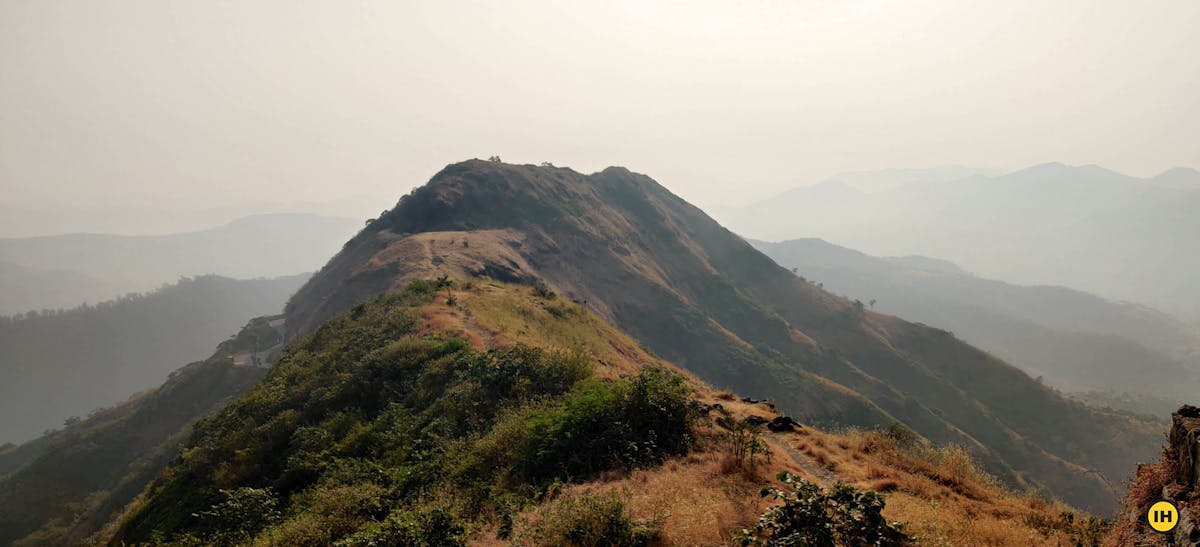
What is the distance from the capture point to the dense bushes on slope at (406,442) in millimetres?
9390

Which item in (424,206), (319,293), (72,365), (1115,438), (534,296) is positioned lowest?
(72,365)

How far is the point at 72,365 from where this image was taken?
159625mm

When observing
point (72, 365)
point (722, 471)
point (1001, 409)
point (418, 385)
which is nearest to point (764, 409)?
point (722, 471)

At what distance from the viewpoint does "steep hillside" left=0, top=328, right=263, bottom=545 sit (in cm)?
3772

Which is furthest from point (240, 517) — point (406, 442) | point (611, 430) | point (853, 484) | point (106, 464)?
point (106, 464)

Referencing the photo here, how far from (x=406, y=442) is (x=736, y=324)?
9638 cm

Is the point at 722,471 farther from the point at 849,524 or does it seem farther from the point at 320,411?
the point at 320,411

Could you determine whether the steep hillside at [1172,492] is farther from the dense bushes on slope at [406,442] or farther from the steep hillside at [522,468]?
the dense bushes on slope at [406,442]

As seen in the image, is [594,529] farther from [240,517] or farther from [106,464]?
[106,464]

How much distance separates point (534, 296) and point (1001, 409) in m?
101

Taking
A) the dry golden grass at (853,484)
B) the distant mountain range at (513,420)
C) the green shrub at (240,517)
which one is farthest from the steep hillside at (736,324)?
the dry golden grass at (853,484)

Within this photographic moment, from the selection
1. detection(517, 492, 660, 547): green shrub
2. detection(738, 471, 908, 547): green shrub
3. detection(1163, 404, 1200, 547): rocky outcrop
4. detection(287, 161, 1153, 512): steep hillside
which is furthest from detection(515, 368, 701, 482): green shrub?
detection(287, 161, 1153, 512): steep hillside

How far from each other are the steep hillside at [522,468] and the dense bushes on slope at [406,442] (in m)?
0.05

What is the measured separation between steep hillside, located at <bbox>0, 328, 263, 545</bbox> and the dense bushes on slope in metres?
→ 27.7
